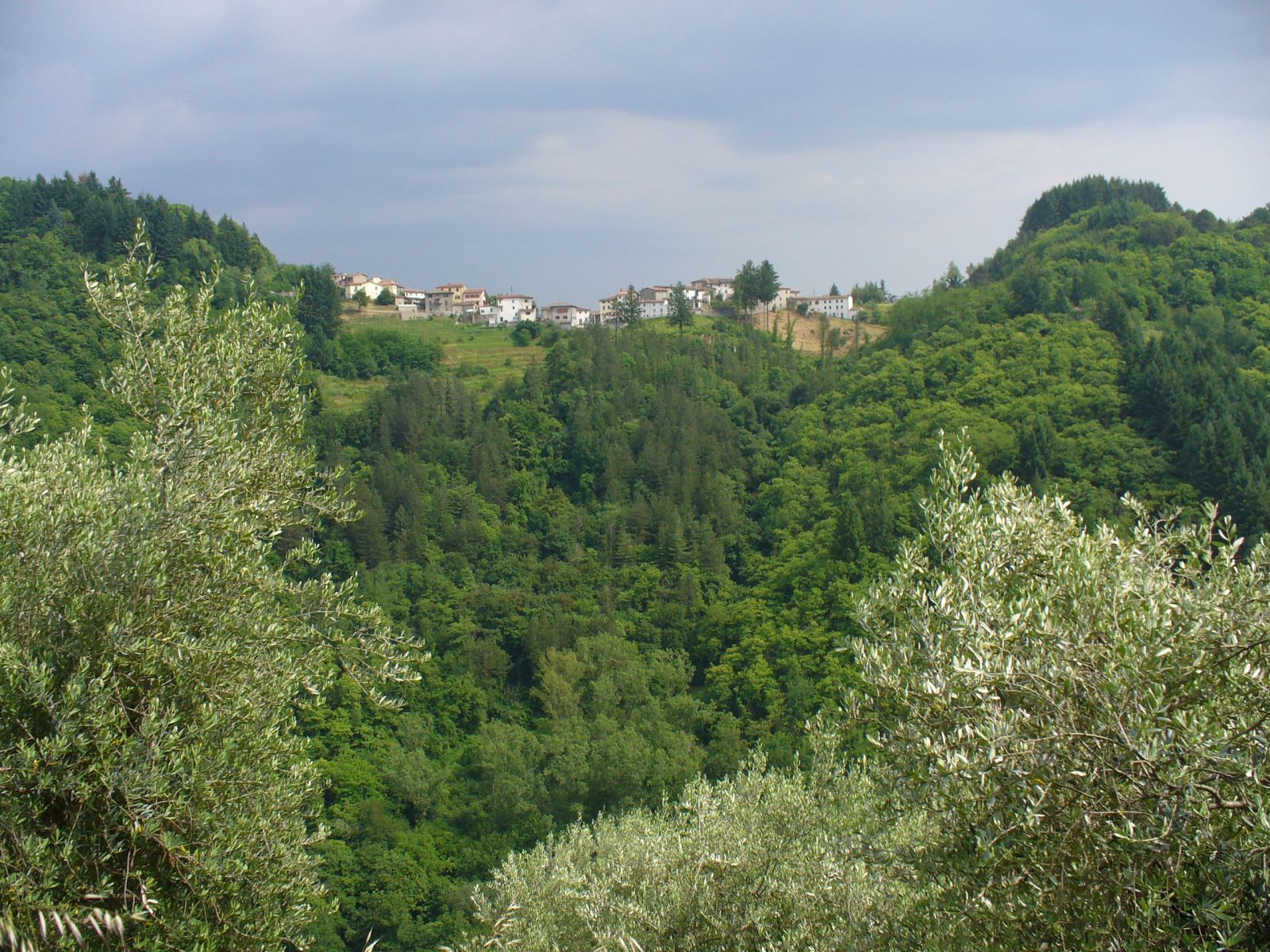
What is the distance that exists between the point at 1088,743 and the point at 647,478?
71.0m

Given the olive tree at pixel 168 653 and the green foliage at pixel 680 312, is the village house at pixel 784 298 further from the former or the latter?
the olive tree at pixel 168 653

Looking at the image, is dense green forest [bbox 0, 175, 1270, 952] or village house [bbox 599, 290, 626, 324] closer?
dense green forest [bbox 0, 175, 1270, 952]

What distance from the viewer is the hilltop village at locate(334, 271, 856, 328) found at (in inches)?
4934

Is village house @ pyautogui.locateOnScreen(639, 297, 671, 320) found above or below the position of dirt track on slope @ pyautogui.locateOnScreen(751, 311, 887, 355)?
above

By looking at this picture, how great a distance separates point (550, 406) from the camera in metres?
86.9

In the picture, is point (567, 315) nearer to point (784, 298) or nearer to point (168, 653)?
point (784, 298)

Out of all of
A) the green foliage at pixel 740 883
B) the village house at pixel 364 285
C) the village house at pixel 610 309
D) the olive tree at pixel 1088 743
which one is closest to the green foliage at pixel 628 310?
the village house at pixel 610 309

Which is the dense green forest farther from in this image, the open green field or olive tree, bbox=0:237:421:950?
olive tree, bbox=0:237:421:950

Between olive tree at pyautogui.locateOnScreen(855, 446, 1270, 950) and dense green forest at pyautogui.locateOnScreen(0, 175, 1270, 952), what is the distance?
8503 millimetres

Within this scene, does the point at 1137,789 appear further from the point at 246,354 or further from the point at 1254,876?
the point at 246,354

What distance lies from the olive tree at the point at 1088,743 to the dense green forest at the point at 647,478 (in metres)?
8.50

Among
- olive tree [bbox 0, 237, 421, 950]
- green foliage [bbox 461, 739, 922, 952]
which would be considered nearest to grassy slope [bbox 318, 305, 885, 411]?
green foliage [bbox 461, 739, 922, 952]

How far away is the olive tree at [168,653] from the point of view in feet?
21.3

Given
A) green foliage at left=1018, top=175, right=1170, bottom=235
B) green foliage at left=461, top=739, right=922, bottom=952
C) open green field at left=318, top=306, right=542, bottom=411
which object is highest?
green foliage at left=1018, top=175, right=1170, bottom=235
